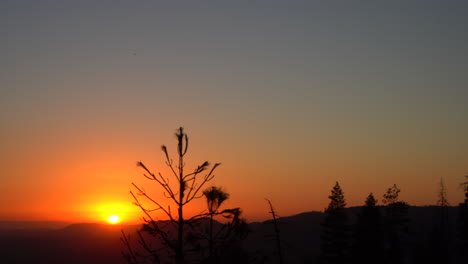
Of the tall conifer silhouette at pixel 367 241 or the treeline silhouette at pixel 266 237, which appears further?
the tall conifer silhouette at pixel 367 241

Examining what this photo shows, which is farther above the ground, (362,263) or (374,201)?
(374,201)

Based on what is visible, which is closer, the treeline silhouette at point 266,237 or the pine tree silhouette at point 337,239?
the treeline silhouette at point 266,237

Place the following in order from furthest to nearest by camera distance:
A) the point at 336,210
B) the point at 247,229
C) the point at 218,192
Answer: the point at 336,210, the point at 218,192, the point at 247,229

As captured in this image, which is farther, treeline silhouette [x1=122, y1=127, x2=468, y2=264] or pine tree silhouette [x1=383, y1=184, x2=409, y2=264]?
pine tree silhouette [x1=383, y1=184, x2=409, y2=264]

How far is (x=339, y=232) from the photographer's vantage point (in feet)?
143

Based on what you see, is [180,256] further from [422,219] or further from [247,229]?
[422,219]

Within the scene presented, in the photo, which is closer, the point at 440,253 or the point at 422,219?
the point at 440,253

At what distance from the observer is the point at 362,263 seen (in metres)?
41.5

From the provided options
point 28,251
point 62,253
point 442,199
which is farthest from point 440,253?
point 28,251

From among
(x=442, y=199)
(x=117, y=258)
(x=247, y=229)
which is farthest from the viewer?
(x=117, y=258)

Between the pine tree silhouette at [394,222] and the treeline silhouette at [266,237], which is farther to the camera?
the pine tree silhouette at [394,222]

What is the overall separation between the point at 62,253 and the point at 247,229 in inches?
7386

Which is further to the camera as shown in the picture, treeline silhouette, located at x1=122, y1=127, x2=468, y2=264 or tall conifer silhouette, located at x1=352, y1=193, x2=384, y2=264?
tall conifer silhouette, located at x1=352, y1=193, x2=384, y2=264

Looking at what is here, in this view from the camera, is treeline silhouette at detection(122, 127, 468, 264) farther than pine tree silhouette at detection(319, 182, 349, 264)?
No
